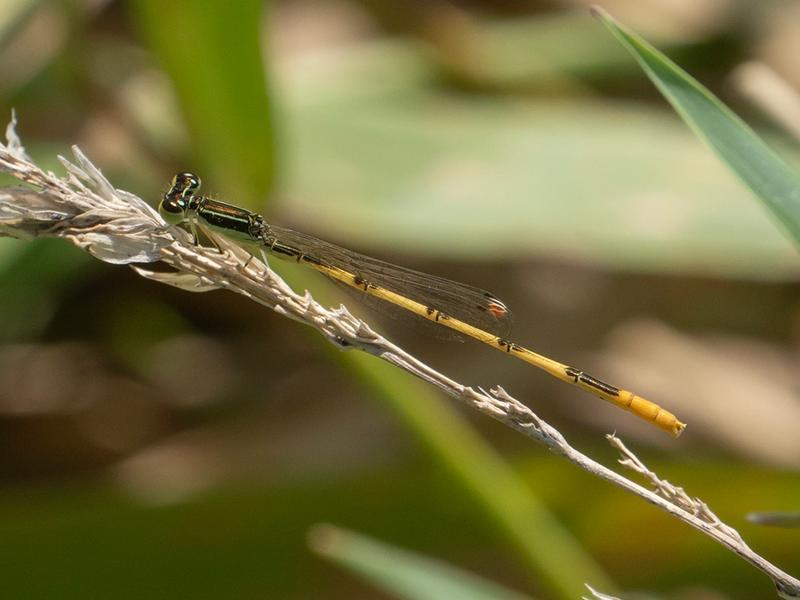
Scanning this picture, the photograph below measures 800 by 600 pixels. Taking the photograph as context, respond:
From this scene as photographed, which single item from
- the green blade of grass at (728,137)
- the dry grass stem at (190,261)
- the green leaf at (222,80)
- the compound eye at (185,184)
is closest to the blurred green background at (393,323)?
the green leaf at (222,80)

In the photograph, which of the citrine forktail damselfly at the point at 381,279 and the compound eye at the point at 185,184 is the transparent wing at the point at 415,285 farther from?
the compound eye at the point at 185,184

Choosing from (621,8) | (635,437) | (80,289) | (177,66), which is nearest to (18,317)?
(80,289)

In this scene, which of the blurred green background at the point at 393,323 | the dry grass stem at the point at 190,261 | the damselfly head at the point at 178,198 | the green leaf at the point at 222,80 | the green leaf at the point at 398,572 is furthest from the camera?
the blurred green background at the point at 393,323

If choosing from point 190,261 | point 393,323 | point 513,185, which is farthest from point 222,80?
point 393,323

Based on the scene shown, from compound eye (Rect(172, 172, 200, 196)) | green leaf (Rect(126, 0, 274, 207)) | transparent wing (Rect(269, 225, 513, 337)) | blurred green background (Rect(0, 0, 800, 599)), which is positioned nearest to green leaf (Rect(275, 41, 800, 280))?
blurred green background (Rect(0, 0, 800, 599))

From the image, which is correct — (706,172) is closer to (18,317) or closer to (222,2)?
(222,2)

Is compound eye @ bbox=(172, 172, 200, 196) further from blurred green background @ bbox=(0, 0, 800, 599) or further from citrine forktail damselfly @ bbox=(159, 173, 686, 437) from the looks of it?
blurred green background @ bbox=(0, 0, 800, 599)
